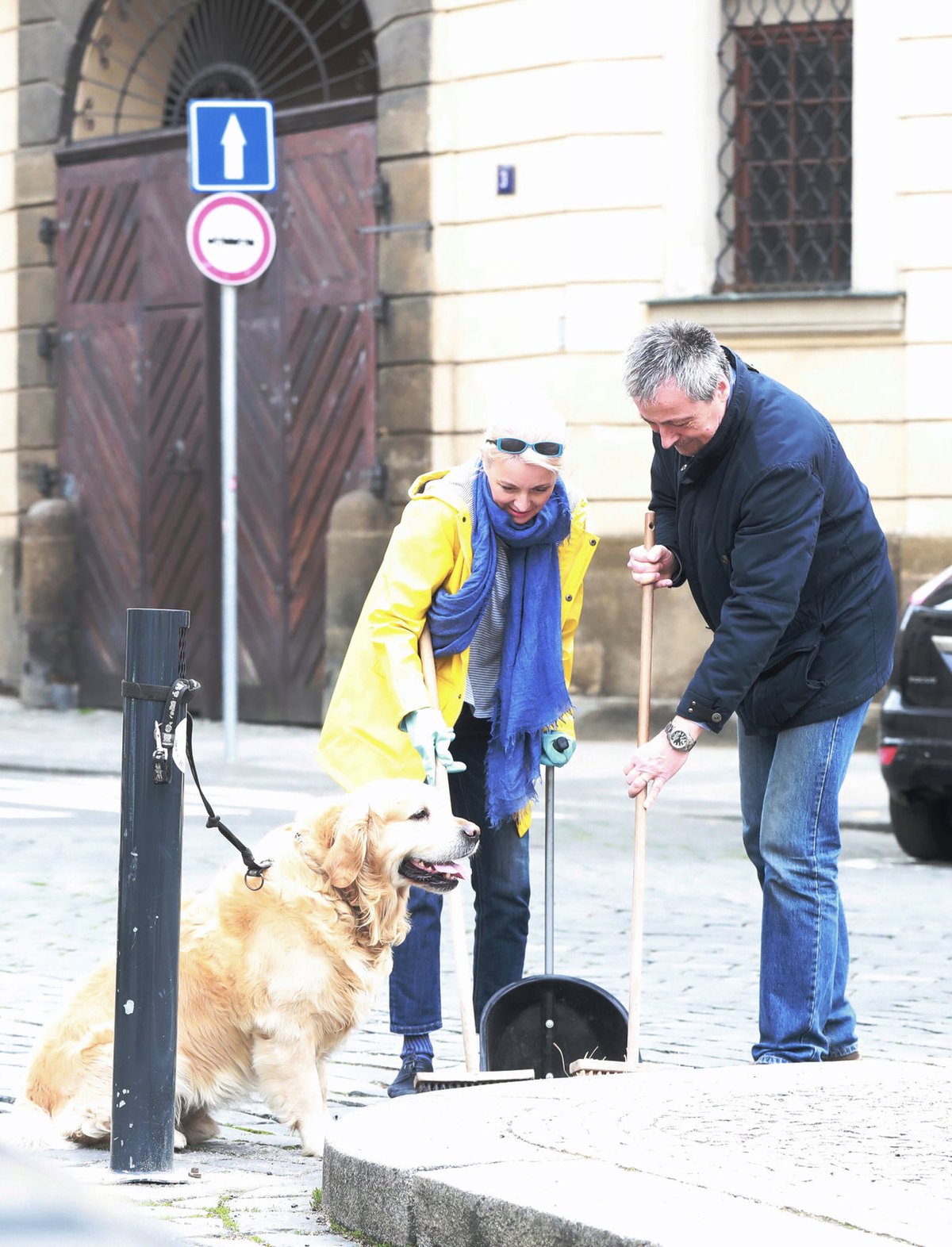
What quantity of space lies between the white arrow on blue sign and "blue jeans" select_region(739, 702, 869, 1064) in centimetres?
818

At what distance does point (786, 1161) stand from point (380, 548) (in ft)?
35.5

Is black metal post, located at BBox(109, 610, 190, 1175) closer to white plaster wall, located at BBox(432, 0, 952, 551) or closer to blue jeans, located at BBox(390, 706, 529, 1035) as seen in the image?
blue jeans, located at BBox(390, 706, 529, 1035)

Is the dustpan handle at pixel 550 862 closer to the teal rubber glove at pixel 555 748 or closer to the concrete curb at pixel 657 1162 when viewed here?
the teal rubber glove at pixel 555 748

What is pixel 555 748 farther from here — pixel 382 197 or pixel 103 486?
pixel 103 486

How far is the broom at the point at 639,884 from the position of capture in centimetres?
452

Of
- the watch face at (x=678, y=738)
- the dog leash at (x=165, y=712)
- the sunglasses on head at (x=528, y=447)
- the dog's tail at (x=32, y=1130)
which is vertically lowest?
the dog's tail at (x=32, y=1130)

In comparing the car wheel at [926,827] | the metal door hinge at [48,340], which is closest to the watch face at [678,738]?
the car wheel at [926,827]

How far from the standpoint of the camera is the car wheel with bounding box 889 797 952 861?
29.6ft

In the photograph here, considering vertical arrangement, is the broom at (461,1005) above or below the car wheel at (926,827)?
above

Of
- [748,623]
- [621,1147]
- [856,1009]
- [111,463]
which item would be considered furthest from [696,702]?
[111,463]

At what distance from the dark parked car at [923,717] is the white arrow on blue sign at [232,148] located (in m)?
5.17

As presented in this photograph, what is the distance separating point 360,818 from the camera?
14.3 feet

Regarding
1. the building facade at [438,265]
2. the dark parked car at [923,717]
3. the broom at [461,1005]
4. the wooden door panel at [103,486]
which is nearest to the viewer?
the broom at [461,1005]

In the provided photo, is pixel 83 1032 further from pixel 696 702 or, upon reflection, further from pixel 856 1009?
pixel 856 1009
